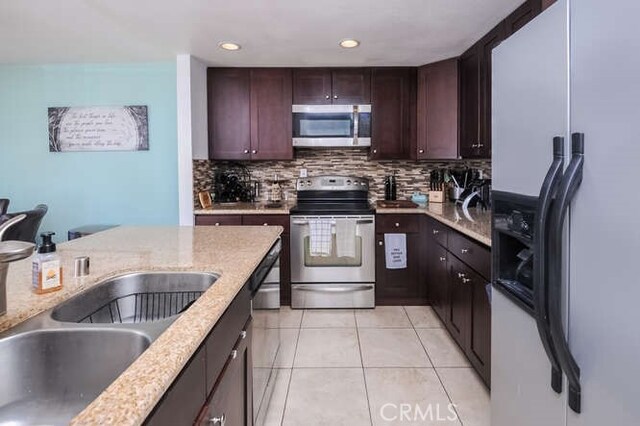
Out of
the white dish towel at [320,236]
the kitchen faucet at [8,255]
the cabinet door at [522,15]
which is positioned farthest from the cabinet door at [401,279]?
the kitchen faucet at [8,255]

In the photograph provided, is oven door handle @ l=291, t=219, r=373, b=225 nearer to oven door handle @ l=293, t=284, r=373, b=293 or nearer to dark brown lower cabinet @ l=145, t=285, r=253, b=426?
oven door handle @ l=293, t=284, r=373, b=293

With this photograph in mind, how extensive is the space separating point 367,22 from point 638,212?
2267 millimetres

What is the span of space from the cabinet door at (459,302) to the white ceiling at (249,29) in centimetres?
161

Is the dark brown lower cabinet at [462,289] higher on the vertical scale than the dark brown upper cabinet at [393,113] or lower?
lower

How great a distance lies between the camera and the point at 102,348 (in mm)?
911

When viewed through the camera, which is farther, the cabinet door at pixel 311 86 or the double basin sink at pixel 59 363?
the cabinet door at pixel 311 86

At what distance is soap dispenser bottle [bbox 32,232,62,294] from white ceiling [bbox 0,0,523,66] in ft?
5.74

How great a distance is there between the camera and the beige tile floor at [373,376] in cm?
196

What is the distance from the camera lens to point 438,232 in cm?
306

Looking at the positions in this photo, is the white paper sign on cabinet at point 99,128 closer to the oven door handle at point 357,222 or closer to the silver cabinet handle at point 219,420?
the oven door handle at point 357,222

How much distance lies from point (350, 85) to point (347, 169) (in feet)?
2.78

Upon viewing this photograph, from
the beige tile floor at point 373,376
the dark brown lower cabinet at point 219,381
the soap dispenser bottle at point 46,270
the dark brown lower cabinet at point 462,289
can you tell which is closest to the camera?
the dark brown lower cabinet at point 219,381

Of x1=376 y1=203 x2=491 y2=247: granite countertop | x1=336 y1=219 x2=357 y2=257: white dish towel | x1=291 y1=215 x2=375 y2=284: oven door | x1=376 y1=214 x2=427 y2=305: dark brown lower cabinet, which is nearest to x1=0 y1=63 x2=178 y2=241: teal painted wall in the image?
x1=291 y1=215 x2=375 y2=284: oven door

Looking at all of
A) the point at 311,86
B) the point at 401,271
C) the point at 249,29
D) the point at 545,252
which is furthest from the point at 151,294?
the point at 311,86
